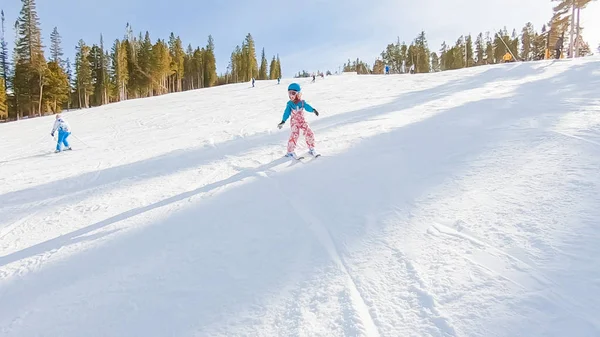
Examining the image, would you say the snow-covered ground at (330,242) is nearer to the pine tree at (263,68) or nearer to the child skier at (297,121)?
the child skier at (297,121)

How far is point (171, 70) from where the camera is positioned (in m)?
66.3

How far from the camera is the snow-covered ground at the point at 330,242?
2.37 meters

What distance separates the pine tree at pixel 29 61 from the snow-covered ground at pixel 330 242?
51644 millimetres

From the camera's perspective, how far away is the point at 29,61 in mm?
45750

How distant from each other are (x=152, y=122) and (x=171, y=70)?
55.7 m

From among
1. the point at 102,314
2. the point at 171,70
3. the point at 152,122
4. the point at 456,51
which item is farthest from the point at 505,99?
the point at 456,51

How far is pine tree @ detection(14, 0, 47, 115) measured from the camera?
4538 centimetres

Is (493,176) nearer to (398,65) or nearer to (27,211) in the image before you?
(27,211)

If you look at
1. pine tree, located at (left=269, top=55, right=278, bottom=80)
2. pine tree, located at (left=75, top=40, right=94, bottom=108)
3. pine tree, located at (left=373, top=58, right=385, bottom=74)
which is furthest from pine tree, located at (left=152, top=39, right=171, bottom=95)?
pine tree, located at (left=373, top=58, right=385, bottom=74)

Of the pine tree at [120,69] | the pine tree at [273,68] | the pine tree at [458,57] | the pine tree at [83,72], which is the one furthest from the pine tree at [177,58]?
the pine tree at [458,57]

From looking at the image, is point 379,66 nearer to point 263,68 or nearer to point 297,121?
point 263,68

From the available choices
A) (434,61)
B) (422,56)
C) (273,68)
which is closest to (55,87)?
(273,68)

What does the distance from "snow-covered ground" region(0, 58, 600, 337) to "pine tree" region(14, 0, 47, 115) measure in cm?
5164

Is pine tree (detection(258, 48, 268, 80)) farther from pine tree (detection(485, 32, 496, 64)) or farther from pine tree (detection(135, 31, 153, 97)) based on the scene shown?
pine tree (detection(485, 32, 496, 64))
